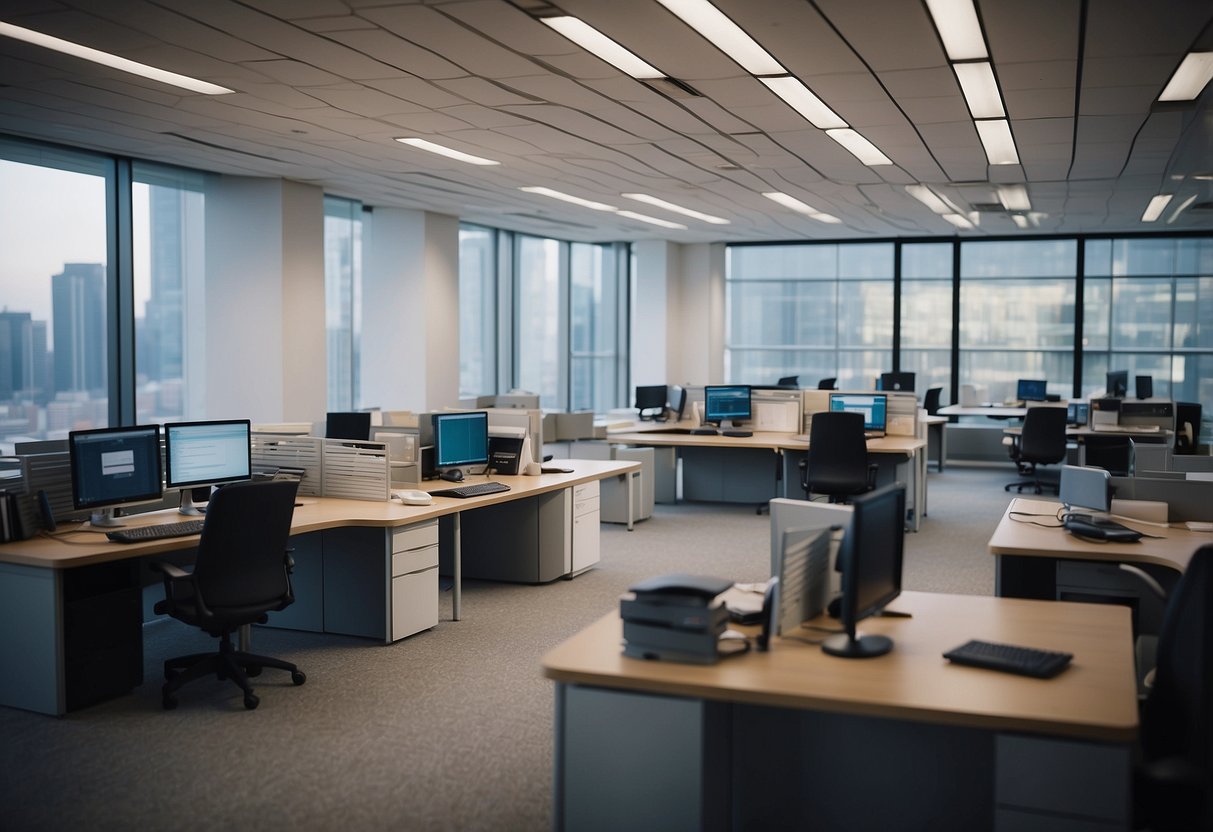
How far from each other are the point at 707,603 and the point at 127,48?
4360 millimetres

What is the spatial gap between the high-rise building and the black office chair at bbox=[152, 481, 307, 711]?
4.42m

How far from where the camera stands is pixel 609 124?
23.4 feet

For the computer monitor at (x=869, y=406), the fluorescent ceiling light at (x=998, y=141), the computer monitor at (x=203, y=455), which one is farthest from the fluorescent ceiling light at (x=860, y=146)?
the computer monitor at (x=203, y=455)

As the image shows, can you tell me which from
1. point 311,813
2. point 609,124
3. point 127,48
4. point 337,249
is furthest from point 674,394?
point 311,813

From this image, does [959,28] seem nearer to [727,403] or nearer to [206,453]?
[206,453]

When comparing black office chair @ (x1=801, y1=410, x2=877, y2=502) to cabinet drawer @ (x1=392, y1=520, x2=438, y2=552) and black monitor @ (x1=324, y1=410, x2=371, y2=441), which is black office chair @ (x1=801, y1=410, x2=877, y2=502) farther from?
cabinet drawer @ (x1=392, y1=520, x2=438, y2=552)

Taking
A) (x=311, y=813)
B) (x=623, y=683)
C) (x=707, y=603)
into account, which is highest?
(x=707, y=603)

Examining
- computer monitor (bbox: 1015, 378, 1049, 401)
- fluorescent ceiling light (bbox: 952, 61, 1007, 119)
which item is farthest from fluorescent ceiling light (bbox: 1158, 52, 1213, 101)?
computer monitor (bbox: 1015, 378, 1049, 401)

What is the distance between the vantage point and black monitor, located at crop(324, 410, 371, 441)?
7855mm

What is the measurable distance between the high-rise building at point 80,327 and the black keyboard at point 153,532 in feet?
13.2

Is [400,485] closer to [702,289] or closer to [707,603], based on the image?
[707,603]

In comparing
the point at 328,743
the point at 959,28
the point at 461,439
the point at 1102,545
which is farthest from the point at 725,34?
the point at 328,743

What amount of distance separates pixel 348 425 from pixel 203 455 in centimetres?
247

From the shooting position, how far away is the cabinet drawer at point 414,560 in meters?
5.45
